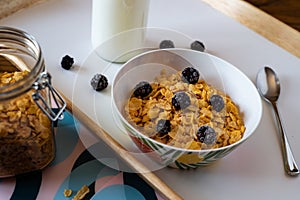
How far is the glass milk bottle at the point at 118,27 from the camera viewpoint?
70 cm

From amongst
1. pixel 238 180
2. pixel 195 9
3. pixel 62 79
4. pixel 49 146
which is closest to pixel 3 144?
pixel 49 146

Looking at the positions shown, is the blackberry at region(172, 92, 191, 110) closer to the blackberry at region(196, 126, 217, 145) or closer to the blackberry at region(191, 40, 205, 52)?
the blackberry at region(196, 126, 217, 145)

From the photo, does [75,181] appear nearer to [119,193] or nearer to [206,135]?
[119,193]

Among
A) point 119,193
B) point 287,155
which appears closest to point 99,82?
point 119,193

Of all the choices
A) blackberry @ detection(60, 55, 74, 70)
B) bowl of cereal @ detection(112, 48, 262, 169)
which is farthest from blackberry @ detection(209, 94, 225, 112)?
blackberry @ detection(60, 55, 74, 70)

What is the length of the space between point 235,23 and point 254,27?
0.03 metres

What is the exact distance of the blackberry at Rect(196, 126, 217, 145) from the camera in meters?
0.58

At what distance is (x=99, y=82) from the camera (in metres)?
0.69

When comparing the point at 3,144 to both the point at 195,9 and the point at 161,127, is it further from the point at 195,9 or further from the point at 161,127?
the point at 195,9

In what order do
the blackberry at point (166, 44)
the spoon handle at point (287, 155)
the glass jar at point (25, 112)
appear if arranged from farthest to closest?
the blackberry at point (166, 44), the spoon handle at point (287, 155), the glass jar at point (25, 112)

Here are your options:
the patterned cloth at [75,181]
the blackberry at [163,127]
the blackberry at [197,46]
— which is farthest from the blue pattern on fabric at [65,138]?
the blackberry at [197,46]

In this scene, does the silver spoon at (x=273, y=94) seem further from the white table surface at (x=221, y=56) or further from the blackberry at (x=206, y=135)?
the blackberry at (x=206, y=135)

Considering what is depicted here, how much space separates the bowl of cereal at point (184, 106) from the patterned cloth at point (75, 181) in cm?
5

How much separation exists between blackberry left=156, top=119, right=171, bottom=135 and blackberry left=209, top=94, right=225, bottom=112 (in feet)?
0.24
